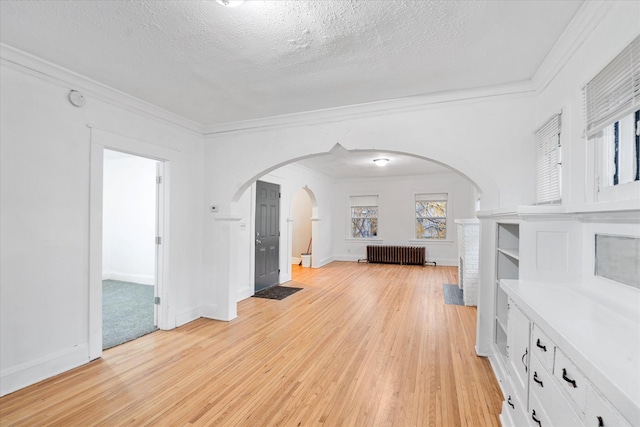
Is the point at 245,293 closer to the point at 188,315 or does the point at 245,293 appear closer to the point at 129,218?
the point at 188,315

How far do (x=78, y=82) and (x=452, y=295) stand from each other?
19.7ft

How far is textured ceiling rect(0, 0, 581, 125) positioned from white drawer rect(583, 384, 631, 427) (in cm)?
206

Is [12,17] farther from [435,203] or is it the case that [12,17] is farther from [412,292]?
[435,203]

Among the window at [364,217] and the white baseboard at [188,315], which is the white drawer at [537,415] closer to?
the white baseboard at [188,315]

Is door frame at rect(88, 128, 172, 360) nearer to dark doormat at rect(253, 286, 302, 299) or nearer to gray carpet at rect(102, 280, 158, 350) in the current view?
gray carpet at rect(102, 280, 158, 350)

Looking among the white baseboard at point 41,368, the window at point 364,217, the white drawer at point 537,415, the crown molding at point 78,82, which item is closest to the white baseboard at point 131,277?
the white baseboard at point 41,368

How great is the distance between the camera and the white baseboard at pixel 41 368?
7.73 feet

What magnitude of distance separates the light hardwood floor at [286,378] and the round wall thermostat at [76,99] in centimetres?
248

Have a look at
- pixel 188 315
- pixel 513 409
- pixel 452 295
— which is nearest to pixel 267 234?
pixel 188 315

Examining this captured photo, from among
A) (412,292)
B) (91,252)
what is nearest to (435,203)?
(412,292)

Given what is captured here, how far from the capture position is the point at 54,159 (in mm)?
2658

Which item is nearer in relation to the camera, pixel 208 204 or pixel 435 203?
pixel 208 204

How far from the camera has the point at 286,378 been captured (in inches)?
103

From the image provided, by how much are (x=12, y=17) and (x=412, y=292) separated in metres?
5.95
